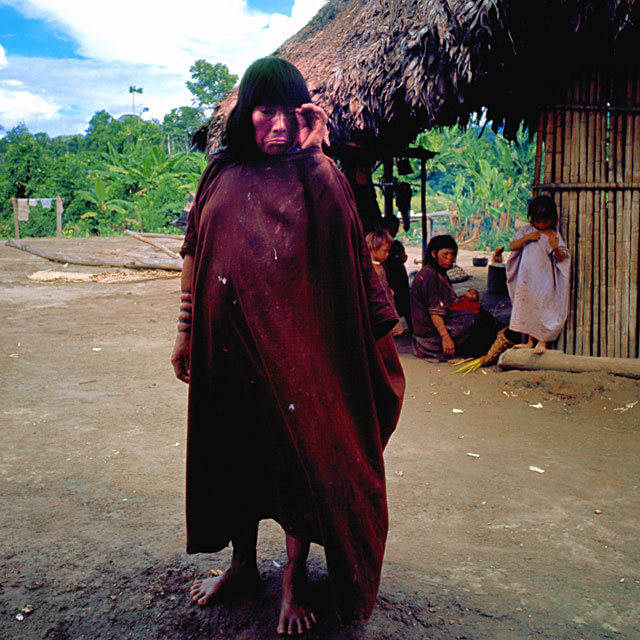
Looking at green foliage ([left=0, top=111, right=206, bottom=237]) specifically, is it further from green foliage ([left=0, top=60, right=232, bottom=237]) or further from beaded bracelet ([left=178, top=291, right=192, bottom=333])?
beaded bracelet ([left=178, top=291, right=192, bottom=333])

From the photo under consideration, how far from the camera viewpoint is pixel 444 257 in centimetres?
573

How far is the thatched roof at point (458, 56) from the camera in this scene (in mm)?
4391

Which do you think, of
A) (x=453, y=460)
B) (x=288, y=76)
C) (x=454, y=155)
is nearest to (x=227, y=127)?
(x=288, y=76)

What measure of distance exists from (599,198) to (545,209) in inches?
15.8

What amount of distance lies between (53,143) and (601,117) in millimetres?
36260

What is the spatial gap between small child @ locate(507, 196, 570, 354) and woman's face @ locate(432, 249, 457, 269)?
740 millimetres

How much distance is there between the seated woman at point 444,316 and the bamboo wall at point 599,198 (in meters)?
0.94

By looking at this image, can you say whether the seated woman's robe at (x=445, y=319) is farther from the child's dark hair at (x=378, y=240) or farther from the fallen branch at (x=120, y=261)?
the fallen branch at (x=120, y=261)

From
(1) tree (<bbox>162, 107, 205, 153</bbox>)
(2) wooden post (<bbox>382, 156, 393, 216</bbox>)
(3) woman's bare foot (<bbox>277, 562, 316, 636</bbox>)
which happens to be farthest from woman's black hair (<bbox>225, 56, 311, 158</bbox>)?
(1) tree (<bbox>162, 107, 205, 153</bbox>)

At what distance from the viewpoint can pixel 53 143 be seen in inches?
1404

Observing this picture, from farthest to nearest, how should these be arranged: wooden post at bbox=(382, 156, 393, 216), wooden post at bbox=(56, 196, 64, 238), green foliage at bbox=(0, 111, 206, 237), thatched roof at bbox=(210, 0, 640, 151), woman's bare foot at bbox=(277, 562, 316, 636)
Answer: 1. green foliage at bbox=(0, 111, 206, 237)
2. wooden post at bbox=(56, 196, 64, 238)
3. wooden post at bbox=(382, 156, 393, 216)
4. thatched roof at bbox=(210, 0, 640, 151)
5. woman's bare foot at bbox=(277, 562, 316, 636)

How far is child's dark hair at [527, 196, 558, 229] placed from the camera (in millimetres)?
4840

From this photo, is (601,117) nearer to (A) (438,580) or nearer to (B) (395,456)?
(B) (395,456)

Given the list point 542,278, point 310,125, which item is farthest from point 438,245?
point 310,125
